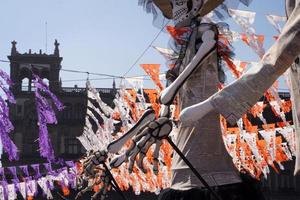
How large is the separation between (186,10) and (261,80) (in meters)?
1.54

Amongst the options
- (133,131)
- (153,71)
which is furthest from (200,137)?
(153,71)

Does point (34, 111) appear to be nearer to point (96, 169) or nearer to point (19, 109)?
point (19, 109)

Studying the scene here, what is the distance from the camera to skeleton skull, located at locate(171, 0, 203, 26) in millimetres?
3377

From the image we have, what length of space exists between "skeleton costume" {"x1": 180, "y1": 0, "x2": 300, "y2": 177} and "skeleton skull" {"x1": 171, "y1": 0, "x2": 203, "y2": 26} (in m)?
1.34

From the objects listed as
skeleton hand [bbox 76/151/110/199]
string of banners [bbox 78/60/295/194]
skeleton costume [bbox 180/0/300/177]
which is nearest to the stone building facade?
string of banners [bbox 78/60/295/194]

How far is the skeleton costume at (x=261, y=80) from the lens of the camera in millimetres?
1849

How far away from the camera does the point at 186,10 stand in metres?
3.39

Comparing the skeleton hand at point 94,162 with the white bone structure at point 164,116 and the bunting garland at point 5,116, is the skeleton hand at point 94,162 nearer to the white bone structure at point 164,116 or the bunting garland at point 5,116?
the white bone structure at point 164,116

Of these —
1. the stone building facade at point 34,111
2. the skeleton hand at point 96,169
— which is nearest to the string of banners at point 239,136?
the skeleton hand at point 96,169

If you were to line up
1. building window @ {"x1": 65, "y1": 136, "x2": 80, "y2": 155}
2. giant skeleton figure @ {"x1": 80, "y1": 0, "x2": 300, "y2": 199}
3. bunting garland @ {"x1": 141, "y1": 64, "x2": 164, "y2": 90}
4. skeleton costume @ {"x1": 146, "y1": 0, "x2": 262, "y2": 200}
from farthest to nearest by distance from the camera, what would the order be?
building window @ {"x1": 65, "y1": 136, "x2": 80, "y2": 155} < bunting garland @ {"x1": 141, "y1": 64, "x2": 164, "y2": 90} < skeleton costume @ {"x1": 146, "y1": 0, "x2": 262, "y2": 200} < giant skeleton figure @ {"x1": 80, "y1": 0, "x2": 300, "y2": 199}

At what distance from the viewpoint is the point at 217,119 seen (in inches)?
125

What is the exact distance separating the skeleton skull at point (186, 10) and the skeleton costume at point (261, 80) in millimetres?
1343

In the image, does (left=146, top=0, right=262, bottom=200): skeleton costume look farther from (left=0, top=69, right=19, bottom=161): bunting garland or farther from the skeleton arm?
(left=0, top=69, right=19, bottom=161): bunting garland

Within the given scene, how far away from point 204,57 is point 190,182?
75 cm
